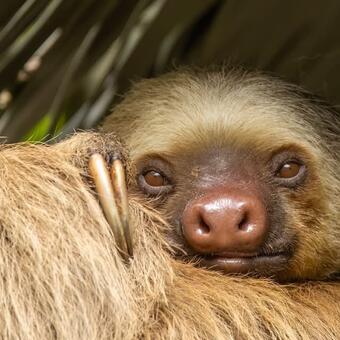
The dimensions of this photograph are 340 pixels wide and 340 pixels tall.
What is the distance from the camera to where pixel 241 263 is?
3119 mm

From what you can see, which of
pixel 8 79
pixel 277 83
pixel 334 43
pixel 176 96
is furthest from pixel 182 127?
pixel 334 43

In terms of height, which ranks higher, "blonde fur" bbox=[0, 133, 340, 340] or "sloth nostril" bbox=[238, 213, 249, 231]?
"sloth nostril" bbox=[238, 213, 249, 231]

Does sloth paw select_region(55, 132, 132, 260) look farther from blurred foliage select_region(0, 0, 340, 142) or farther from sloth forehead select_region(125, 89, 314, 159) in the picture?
blurred foliage select_region(0, 0, 340, 142)

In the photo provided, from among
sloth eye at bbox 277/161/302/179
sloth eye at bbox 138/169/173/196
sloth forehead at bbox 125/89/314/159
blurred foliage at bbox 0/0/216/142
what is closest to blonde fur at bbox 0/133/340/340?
sloth eye at bbox 138/169/173/196

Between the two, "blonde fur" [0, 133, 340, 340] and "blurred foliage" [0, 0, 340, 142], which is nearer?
"blonde fur" [0, 133, 340, 340]

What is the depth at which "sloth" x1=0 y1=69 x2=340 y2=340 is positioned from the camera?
2602 millimetres

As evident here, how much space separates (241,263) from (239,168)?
416 millimetres

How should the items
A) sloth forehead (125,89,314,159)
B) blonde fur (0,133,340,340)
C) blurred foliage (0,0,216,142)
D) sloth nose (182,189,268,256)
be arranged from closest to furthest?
blonde fur (0,133,340,340) → sloth nose (182,189,268,256) → sloth forehead (125,89,314,159) → blurred foliage (0,0,216,142)

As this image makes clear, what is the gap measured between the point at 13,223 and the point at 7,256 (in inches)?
4.2

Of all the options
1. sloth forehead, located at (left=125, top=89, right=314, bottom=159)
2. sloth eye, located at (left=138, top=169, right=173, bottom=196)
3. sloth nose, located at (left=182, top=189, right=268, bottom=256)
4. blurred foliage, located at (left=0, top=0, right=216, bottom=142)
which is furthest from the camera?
blurred foliage, located at (left=0, top=0, right=216, bottom=142)

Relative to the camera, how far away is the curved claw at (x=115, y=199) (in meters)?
2.64

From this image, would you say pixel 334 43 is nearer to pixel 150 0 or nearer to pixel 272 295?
pixel 150 0

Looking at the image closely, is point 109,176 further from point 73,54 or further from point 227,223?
point 73,54

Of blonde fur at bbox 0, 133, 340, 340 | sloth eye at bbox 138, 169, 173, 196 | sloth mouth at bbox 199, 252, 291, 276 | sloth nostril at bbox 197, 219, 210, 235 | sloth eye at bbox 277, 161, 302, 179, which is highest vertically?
sloth eye at bbox 277, 161, 302, 179
